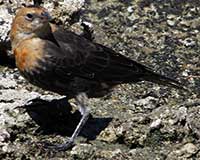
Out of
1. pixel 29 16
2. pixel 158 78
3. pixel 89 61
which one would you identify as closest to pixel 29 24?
pixel 29 16

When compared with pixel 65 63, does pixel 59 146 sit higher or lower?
lower

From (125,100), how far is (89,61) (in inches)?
27.5

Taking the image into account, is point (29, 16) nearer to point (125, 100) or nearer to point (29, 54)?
point (29, 54)

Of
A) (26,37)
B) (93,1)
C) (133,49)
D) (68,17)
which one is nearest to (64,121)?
(26,37)

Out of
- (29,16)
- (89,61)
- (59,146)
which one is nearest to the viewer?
(59,146)

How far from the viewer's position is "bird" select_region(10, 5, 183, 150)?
5.57 metres

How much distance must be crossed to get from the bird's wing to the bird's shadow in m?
0.28

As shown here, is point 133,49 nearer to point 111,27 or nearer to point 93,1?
point 111,27

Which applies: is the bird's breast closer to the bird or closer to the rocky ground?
the bird

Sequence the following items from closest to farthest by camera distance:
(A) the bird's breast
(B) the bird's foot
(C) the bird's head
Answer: (B) the bird's foot < (A) the bird's breast < (C) the bird's head

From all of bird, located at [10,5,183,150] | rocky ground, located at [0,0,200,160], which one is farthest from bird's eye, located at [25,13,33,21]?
rocky ground, located at [0,0,200,160]

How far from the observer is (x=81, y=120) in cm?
561

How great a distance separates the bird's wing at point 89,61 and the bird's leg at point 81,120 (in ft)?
0.59

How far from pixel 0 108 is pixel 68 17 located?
1.34m
